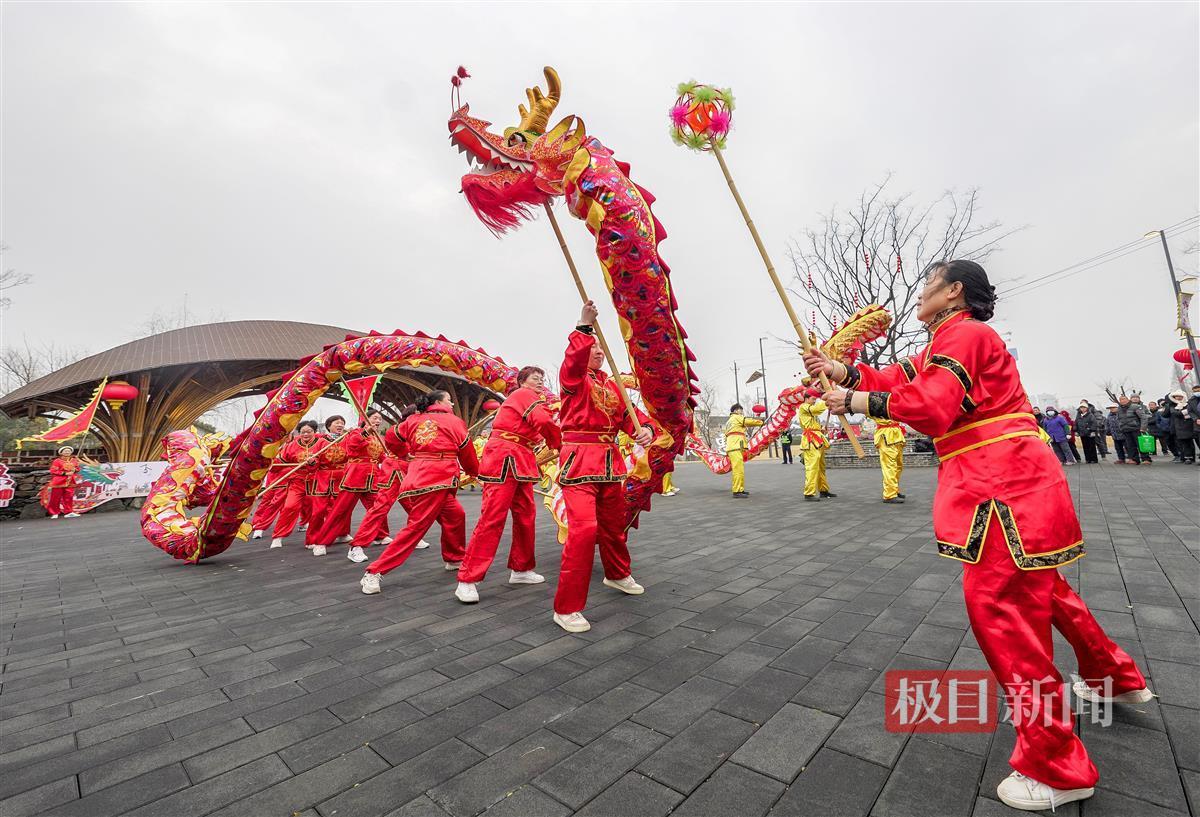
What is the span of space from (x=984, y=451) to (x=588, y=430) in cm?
230

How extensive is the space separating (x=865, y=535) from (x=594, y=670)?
14.7 ft

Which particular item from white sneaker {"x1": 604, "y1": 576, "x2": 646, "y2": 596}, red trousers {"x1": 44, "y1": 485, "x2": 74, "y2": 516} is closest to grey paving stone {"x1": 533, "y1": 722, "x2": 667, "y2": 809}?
white sneaker {"x1": 604, "y1": 576, "x2": 646, "y2": 596}

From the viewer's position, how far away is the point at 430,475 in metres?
4.75

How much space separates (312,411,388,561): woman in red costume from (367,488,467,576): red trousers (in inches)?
70.8

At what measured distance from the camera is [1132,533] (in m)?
5.19

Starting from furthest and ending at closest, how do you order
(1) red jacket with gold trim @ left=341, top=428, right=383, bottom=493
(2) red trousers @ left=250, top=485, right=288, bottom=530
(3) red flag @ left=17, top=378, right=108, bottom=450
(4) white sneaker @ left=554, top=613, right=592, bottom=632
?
(3) red flag @ left=17, top=378, right=108, bottom=450, (2) red trousers @ left=250, top=485, right=288, bottom=530, (1) red jacket with gold trim @ left=341, top=428, right=383, bottom=493, (4) white sneaker @ left=554, top=613, right=592, bottom=632

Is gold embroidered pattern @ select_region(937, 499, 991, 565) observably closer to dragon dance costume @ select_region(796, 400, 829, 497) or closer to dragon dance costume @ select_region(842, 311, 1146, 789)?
dragon dance costume @ select_region(842, 311, 1146, 789)

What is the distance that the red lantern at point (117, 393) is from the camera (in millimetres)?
15969

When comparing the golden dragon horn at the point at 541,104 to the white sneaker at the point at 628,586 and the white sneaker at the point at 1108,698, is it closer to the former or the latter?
the white sneaker at the point at 628,586

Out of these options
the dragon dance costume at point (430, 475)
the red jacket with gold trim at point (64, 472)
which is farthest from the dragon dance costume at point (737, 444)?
the red jacket with gold trim at point (64, 472)

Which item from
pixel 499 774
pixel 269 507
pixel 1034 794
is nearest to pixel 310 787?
pixel 499 774

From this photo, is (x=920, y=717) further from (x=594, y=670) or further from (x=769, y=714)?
(x=594, y=670)

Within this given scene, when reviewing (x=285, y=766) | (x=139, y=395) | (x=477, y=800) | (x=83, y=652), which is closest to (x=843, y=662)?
(x=477, y=800)

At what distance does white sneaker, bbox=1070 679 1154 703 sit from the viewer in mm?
2041
